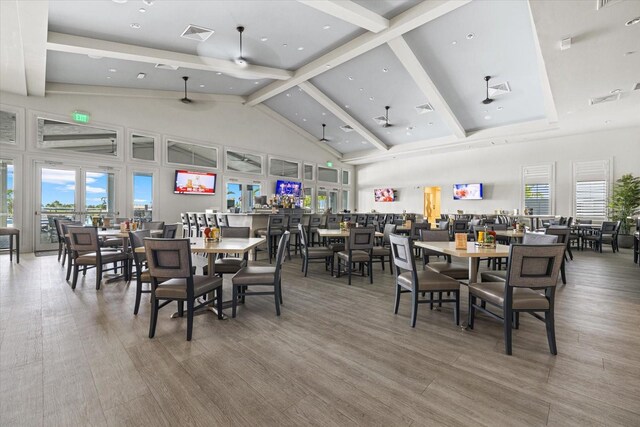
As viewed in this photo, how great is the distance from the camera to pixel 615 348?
243 centimetres

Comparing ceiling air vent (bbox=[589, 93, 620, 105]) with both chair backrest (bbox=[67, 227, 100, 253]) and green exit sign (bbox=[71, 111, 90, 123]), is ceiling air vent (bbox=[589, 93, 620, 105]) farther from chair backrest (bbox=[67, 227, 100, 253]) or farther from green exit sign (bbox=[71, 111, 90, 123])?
green exit sign (bbox=[71, 111, 90, 123])

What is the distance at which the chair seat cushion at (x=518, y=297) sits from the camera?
233cm

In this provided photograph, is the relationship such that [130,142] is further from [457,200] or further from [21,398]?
[457,200]

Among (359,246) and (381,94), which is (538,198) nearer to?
(381,94)

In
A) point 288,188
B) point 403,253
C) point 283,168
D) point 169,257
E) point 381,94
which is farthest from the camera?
point 283,168

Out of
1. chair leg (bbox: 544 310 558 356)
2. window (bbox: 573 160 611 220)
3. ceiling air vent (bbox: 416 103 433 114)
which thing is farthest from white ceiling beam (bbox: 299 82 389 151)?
A: chair leg (bbox: 544 310 558 356)

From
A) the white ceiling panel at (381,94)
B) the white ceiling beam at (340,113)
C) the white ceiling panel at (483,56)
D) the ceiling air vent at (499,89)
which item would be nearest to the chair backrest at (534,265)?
the white ceiling panel at (483,56)

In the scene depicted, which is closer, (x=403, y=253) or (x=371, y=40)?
(x=403, y=253)

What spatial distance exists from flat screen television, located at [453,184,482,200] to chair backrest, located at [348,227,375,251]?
339 inches

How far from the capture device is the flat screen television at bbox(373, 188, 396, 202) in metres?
14.1

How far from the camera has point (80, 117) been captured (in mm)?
7727

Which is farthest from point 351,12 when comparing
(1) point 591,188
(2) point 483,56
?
(1) point 591,188

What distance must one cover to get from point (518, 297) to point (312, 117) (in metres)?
10.5

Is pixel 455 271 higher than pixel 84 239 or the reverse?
the reverse
